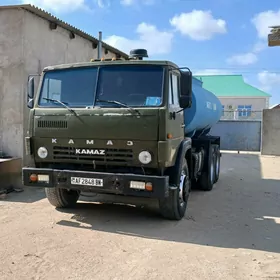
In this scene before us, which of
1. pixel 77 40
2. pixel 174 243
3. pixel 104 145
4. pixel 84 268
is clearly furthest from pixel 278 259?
pixel 77 40

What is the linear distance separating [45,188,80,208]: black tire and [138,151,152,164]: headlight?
1917 mm

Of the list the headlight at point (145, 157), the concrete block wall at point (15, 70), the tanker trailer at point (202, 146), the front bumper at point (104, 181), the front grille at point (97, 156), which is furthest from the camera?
the concrete block wall at point (15, 70)

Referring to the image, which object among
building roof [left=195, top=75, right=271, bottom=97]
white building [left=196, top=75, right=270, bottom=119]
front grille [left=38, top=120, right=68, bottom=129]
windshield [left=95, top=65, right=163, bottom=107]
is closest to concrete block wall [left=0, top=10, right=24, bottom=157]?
front grille [left=38, top=120, right=68, bottom=129]

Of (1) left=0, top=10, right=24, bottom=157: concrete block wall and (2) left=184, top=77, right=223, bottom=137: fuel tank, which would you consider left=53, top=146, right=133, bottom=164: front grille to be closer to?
(2) left=184, top=77, right=223, bottom=137: fuel tank

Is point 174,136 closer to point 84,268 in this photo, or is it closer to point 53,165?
point 53,165

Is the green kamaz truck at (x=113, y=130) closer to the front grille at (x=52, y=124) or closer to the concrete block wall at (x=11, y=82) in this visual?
the front grille at (x=52, y=124)

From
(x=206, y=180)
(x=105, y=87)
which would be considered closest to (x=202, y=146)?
(x=206, y=180)

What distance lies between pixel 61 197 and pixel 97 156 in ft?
4.81

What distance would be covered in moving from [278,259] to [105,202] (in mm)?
3643

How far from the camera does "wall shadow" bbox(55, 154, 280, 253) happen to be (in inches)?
201

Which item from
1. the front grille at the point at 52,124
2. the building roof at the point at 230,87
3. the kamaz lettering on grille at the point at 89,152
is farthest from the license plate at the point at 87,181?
the building roof at the point at 230,87

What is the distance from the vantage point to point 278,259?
4.35 meters

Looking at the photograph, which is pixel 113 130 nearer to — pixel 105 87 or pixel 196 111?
pixel 105 87

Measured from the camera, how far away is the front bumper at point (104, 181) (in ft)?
16.6
